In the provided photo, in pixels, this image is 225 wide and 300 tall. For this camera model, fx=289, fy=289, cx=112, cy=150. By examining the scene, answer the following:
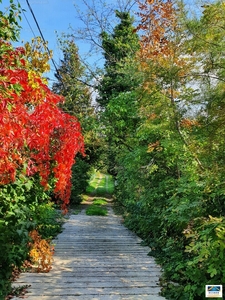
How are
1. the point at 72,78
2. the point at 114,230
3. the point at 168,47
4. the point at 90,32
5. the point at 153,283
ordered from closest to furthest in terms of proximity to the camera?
1. the point at 153,283
2. the point at 168,47
3. the point at 114,230
4. the point at 90,32
5. the point at 72,78

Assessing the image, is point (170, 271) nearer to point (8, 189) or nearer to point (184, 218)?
point (184, 218)

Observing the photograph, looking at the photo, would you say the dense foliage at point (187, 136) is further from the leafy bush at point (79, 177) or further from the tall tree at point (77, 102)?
the leafy bush at point (79, 177)

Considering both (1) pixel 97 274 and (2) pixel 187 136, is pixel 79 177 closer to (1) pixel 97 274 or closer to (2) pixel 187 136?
(1) pixel 97 274

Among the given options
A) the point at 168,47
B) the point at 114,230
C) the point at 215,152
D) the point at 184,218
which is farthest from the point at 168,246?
the point at 114,230

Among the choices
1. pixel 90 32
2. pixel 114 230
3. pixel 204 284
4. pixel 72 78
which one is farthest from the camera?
pixel 72 78

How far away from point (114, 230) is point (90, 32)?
618cm

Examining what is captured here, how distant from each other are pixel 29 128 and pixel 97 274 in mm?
1987

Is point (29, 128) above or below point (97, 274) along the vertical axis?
above

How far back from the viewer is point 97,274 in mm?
3447

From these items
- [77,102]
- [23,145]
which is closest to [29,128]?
[23,145]

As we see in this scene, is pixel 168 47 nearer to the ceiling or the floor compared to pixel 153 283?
nearer to the ceiling

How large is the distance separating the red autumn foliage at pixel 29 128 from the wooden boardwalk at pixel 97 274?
949 mm

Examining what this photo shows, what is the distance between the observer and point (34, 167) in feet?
9.64

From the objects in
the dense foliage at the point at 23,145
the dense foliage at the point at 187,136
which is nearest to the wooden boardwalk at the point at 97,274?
the dense foliage at the point at 187,136
